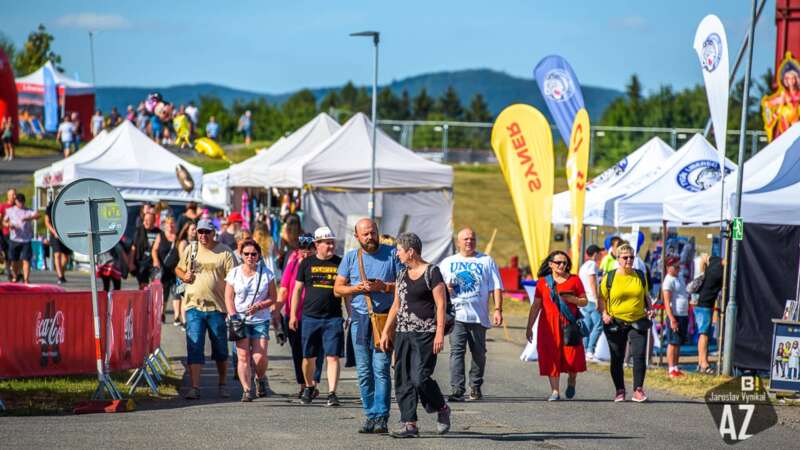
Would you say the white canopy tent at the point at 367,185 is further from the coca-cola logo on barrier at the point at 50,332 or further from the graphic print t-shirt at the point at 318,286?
the graphic print t-shirt at the point at 318,286

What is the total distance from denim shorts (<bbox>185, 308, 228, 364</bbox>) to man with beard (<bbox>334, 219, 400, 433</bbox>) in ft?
8.45

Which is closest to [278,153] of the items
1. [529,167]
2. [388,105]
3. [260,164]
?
[260,164]

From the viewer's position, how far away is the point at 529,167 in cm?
2166

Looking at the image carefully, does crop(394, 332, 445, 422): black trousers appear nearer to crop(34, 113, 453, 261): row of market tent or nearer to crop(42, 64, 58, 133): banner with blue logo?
crop(34, 113, 453, 261): row of market tent

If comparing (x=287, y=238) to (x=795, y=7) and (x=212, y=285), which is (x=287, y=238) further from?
(x=795, y=7)

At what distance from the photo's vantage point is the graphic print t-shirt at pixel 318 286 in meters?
12.8

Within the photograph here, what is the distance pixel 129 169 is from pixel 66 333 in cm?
1994

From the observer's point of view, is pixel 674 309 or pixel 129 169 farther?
pixel 129 169

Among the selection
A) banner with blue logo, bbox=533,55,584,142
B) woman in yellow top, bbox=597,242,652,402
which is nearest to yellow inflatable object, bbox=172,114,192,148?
banner with blue logo, bbox=533,55,584,142

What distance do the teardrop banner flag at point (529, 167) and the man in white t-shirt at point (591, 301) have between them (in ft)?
7.11

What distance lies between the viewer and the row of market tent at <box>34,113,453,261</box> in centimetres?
3177

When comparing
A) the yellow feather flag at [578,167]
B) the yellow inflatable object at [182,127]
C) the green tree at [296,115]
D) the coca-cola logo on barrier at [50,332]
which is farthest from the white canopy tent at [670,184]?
the green tree at [296,115]

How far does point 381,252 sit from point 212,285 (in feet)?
9.48

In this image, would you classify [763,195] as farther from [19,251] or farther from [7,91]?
[7,91]
